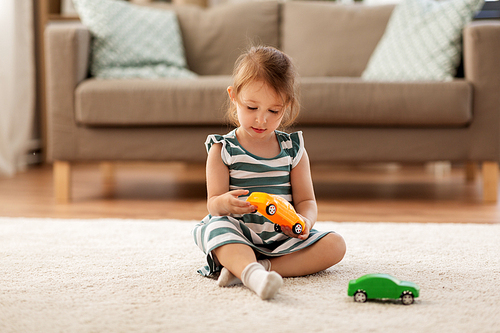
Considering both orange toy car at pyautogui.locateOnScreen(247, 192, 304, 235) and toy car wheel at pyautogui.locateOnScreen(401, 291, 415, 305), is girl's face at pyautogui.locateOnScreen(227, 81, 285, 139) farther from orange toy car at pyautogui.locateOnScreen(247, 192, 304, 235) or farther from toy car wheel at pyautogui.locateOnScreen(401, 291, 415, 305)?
toy car wheel at pyautogui.locateOnScreen(401, 291, 415, 305)

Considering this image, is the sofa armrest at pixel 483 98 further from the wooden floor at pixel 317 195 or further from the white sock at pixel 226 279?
the white sock at pixel 226 279

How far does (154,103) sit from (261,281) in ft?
3.85

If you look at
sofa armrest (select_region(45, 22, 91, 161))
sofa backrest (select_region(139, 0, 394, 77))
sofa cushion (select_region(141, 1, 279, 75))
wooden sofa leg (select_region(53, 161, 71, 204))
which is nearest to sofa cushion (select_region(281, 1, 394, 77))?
sofa backrest (select_region(139, 0, 394, 77))

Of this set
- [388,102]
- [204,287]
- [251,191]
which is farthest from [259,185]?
[388,102]

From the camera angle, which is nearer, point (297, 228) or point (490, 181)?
point (297, 228)

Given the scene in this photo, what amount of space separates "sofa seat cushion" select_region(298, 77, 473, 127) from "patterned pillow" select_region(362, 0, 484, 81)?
198mm

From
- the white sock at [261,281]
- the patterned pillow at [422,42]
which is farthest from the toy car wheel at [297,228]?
the patterned pillow at [422,42]

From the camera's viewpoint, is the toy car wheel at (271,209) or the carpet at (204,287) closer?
the carpet at (204,287)

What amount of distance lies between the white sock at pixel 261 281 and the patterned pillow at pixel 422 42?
1.44 metres

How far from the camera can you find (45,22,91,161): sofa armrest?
1.87m

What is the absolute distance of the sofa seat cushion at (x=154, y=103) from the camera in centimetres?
183

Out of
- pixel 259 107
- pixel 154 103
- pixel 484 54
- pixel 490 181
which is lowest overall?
pixel 490 181

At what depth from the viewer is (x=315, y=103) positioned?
1.82m

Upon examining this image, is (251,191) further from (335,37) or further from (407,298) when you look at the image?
(335,37)
